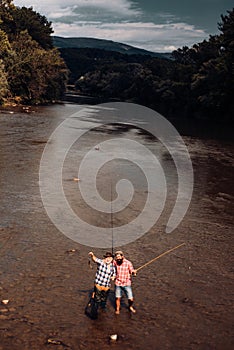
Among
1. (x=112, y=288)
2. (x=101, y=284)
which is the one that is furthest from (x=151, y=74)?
(x=101, y=284)

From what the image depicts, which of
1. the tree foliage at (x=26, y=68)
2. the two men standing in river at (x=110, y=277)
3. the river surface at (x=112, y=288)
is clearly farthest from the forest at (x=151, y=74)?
the two men standing in river at (x=110, y=277)

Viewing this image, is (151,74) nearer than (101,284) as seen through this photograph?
No

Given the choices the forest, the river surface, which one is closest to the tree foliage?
the forest

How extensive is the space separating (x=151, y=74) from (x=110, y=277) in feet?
348

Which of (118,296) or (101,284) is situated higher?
(101,284)

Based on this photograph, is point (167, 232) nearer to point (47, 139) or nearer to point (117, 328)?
point (117, 328)

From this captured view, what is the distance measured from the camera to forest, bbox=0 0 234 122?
6912cm

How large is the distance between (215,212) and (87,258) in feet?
28.5

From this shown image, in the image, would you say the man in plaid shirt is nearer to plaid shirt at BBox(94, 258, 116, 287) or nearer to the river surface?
plaid shirt at BBox(94, 258, 116, 287)

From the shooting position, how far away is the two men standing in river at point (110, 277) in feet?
30.9

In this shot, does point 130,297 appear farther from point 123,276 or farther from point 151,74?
point 151,74

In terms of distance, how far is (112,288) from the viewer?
36.6 feet

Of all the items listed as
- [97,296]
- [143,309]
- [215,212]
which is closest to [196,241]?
[215,212]

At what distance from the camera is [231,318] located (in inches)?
395
